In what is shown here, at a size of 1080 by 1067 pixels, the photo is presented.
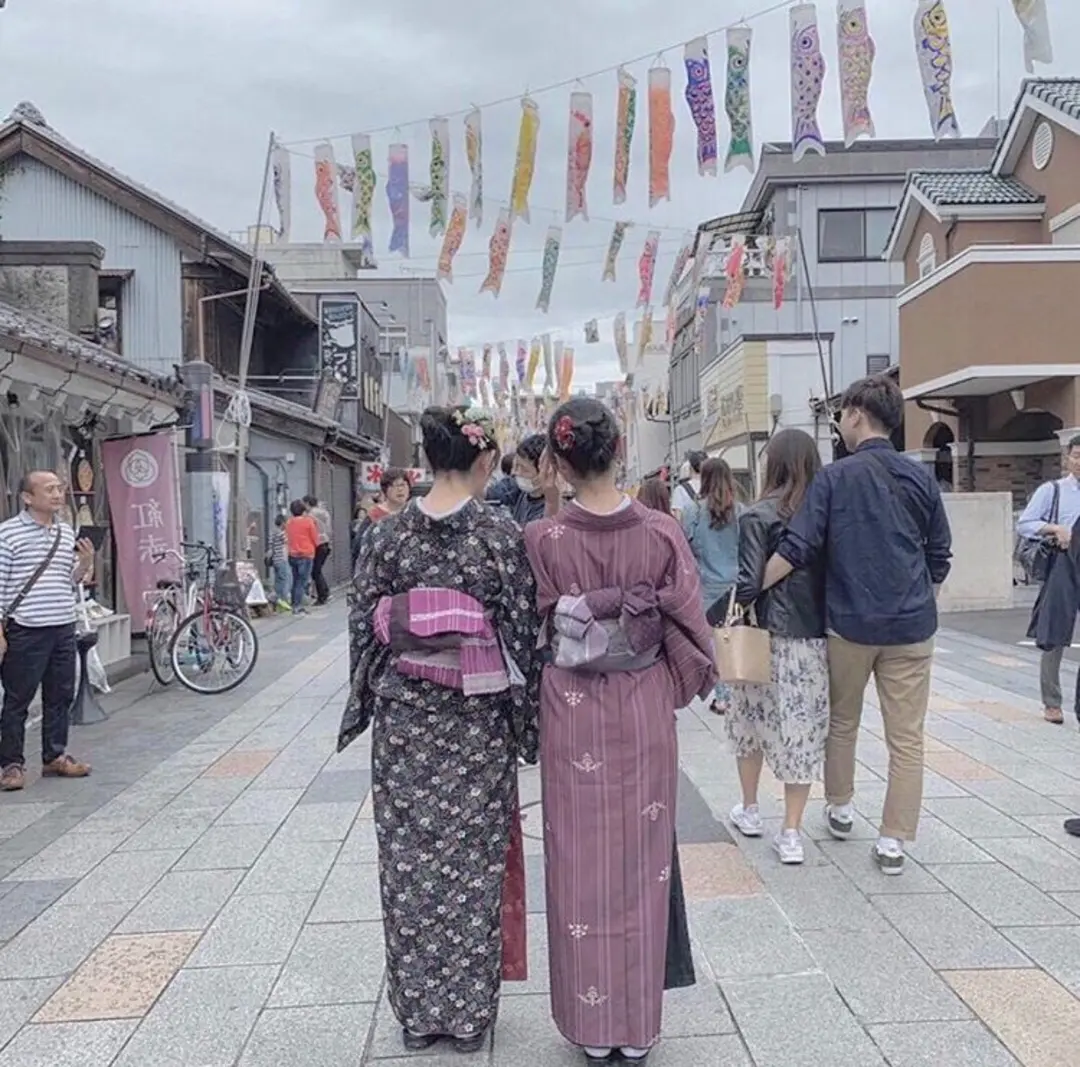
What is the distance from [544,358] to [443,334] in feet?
72.0

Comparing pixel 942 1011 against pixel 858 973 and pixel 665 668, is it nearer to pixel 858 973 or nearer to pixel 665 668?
pixel 858 973

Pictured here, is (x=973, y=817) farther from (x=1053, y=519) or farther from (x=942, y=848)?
(x=1053, y=519)

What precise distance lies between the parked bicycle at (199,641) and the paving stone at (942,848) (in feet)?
20.5

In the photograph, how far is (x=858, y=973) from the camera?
11.5 ft

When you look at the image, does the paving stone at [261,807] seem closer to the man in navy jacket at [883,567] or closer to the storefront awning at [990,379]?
the man in navy jacket at [883,567]

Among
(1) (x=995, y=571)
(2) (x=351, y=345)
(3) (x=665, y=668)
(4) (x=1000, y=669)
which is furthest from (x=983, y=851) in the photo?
(2) (x=351, y=345)

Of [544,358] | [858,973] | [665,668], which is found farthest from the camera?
[544,358]

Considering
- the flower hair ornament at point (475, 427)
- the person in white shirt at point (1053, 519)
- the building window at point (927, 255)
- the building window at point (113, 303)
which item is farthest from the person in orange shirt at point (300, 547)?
the flower hair ornament at point (475, 427)

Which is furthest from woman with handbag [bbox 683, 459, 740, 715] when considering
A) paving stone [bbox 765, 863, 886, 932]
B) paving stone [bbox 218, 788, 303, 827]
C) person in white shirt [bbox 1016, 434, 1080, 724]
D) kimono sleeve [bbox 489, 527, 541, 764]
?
kimono sleeve [bbox 489, 527, 541, 764]

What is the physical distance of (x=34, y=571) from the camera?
5930 millimetres

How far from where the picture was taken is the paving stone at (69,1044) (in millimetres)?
3105

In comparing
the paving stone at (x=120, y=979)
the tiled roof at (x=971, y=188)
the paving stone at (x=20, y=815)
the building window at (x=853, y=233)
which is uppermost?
the building window at (x=853, y=233)

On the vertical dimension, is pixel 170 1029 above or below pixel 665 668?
below

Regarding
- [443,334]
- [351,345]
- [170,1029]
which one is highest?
[443,334]
